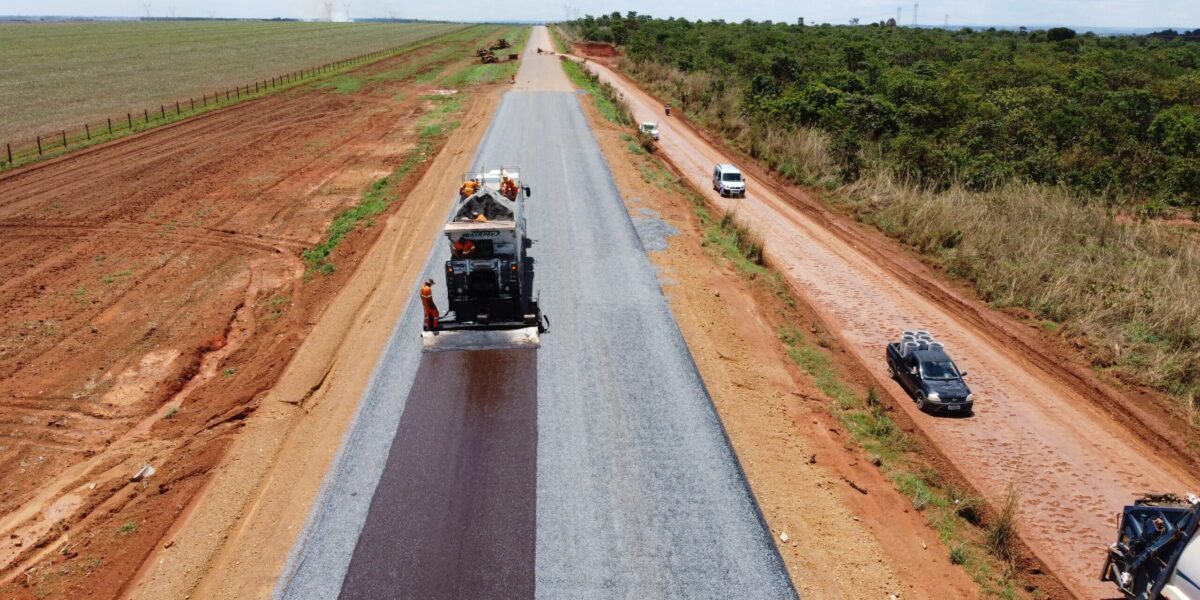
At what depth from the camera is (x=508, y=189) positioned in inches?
860

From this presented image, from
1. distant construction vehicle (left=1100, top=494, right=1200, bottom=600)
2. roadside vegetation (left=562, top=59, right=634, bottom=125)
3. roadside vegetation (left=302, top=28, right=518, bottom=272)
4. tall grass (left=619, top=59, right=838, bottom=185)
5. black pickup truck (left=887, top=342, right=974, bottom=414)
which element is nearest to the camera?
distant construction vehicle (left=1100, top=494, right=1200, bottom=600)

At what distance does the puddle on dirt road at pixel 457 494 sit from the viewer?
10383 mm

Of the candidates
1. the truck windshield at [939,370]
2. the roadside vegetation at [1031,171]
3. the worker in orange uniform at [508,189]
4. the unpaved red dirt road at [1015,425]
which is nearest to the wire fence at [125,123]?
the worker in orange uniform at [508,189]

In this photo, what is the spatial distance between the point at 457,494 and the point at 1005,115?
40.6 metres

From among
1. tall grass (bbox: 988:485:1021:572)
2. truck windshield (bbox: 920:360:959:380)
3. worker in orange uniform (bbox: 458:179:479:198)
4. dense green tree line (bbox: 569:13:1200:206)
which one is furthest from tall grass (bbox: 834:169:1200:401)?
worker in orange uniform (bbox: 458:179:479:198)

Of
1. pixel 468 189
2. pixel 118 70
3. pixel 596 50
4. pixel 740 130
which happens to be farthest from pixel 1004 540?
pixel 596 50

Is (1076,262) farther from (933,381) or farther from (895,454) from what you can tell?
(895,454)

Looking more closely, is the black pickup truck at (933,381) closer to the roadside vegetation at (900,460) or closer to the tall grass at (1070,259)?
the roadside vegetation at (900,460)

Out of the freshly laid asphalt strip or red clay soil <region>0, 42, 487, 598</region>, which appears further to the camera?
red clay soil <region>0, 42, 487, 598</region>

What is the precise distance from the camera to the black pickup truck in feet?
59.6

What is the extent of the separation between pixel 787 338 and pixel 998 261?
486 inches

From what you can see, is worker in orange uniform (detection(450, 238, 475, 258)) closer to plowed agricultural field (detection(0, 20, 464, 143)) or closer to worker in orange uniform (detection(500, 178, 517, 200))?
worker in orange uniform (detection(500, 178, 517, 200))

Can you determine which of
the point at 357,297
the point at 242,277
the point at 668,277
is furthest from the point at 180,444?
the point at 668,277

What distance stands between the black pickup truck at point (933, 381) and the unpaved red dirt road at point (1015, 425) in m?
0.35
